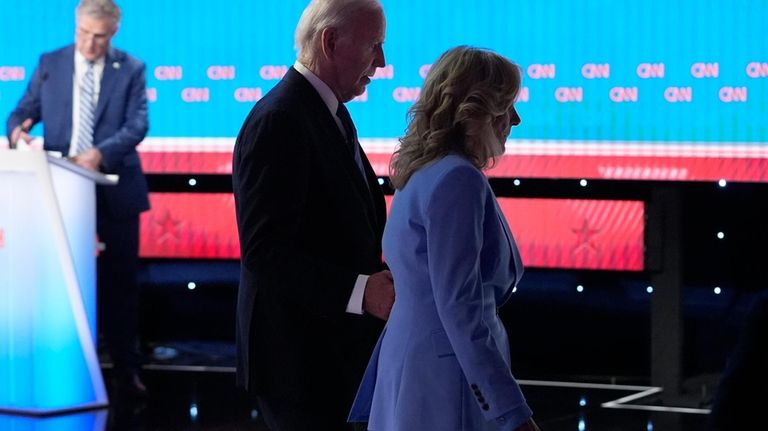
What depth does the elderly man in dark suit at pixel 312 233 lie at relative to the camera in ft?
6.32

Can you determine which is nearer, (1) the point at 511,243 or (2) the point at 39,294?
(1) the point at 511,243

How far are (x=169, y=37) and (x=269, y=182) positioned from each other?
3721 mm

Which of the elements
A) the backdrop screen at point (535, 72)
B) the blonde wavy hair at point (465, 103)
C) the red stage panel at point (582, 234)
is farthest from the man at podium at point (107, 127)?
the blonde wavy hair at point (465, 103)

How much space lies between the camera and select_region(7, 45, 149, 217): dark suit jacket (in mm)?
5176

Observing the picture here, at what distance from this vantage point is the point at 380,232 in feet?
7.08

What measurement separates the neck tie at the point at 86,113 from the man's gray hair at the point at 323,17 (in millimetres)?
3304

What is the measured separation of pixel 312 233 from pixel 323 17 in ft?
1.24

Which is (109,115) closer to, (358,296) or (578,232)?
(578,232)

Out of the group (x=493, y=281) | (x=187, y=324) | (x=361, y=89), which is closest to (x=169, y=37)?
(x=187, y=324)

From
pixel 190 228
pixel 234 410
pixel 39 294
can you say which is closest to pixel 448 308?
pixel 39 294

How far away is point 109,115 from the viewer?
5.20 m

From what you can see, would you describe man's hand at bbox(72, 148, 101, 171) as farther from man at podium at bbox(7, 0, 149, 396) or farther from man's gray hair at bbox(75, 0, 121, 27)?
man's gray hair at bbox(75, 0, 121, 27)

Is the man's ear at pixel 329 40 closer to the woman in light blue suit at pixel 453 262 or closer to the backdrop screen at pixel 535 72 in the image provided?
the woman in light blue suit at pixel 453 262

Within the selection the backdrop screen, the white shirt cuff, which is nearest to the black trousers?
the backdrop screen
